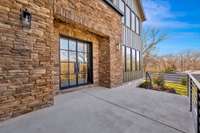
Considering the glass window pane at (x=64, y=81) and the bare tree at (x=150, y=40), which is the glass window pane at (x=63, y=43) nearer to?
the glass window pane at (x=64, y=81)

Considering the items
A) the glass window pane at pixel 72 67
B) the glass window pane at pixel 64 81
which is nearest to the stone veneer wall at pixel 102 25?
the glass window pane at pixel 72 67

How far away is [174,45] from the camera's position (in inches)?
→ 1043

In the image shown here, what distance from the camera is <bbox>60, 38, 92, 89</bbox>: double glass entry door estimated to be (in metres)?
5.16

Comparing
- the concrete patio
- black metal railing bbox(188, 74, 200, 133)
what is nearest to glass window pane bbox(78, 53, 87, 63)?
the concrete patio

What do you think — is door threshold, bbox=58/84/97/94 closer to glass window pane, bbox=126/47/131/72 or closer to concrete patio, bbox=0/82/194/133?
concrete patio, bbox=0/82/194/133

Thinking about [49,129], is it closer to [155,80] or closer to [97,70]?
[97,70]

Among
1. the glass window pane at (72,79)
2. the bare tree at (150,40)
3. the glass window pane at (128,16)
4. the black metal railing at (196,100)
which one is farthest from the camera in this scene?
the bare tree at (150,40)

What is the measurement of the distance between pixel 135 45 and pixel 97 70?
512 cm

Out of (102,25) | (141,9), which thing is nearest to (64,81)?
(102,25)

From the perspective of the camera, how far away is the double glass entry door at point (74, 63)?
516 cm

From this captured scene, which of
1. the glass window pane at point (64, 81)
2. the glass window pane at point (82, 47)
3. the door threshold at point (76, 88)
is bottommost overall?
the door threshold at point (76, 88)

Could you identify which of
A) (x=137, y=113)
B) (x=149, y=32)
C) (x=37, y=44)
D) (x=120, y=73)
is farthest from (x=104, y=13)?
(x=149, y=32)

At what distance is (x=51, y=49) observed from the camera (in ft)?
12.2

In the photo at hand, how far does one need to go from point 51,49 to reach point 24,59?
784 mm
